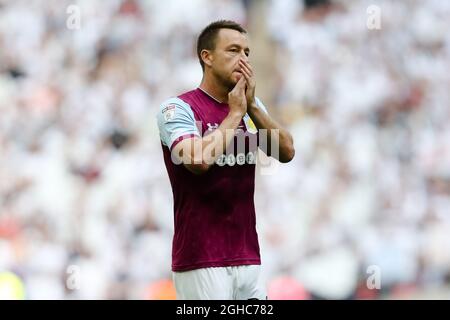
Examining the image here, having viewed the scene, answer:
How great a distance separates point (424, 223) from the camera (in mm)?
8672

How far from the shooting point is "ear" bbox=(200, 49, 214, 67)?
479 centimetres

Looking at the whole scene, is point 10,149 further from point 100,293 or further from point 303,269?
point 303,269

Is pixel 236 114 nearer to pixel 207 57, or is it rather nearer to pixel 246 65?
pixel 246 65

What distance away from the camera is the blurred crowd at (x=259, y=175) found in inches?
331

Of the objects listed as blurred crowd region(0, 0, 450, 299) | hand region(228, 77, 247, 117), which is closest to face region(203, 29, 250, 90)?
hand region(228, 77, 247, 117)

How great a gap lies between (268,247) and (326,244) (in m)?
0.54

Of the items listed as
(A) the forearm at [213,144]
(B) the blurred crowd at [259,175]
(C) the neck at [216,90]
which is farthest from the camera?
(B) the blurred crowd at [259,175]

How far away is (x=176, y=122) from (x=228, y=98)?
0.91 ft

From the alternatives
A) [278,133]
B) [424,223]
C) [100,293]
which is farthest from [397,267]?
[278,133]

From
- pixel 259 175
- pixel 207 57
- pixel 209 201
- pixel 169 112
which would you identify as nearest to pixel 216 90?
pixel 207 57

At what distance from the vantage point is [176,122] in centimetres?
457

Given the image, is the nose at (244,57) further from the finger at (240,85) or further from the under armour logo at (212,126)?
the under armour logo at (212,126)

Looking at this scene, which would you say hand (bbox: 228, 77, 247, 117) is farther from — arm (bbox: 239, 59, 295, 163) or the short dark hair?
the short dark hair

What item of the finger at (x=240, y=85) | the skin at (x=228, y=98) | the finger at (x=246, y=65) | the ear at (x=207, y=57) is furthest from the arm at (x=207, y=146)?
the ear at (x=207, y=57)
